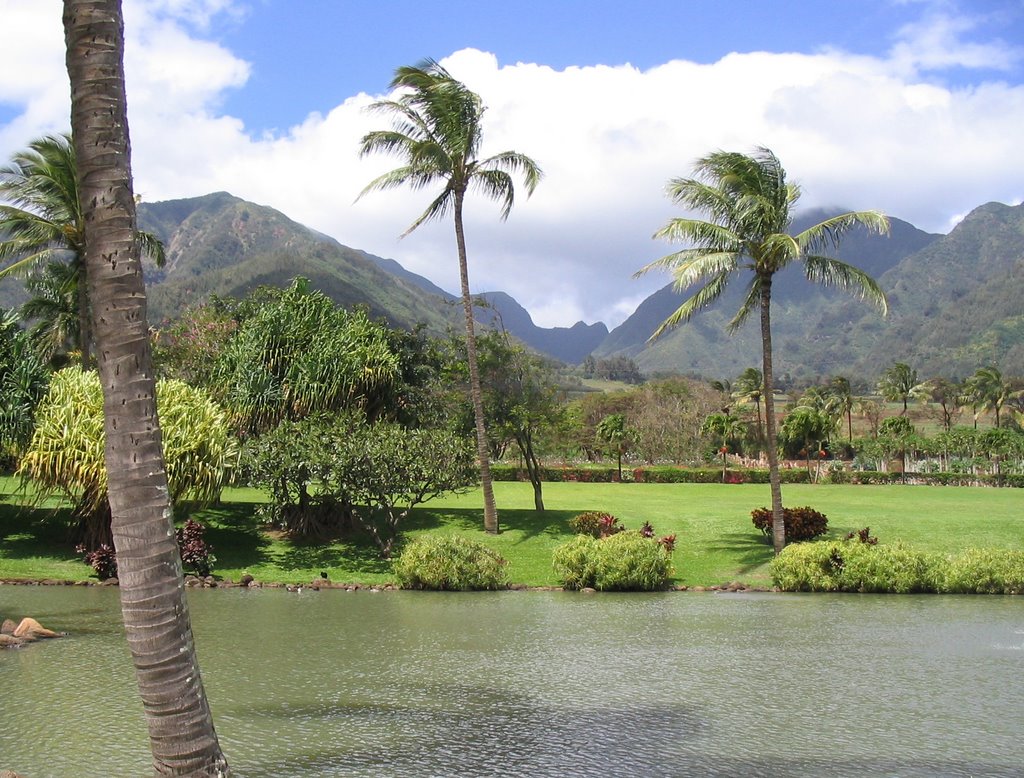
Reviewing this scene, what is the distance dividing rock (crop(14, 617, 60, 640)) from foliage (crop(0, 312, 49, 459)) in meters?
11.2

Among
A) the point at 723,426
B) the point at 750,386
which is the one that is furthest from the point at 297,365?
the point at 750,386

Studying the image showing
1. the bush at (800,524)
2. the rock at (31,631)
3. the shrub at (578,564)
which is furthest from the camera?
the bush at (800,524)

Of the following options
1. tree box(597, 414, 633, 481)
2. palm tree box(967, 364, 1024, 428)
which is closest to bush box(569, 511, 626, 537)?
tree box(597, 414, 633, 481)

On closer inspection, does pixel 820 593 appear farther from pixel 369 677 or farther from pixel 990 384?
pixel 990 384

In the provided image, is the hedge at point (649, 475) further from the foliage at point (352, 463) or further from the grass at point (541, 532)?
the foliage at point (352, 463)

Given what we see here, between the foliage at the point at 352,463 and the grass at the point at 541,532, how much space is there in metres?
1.35

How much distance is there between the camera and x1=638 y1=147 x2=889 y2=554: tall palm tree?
2156cm

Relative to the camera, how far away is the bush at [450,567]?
1936cm

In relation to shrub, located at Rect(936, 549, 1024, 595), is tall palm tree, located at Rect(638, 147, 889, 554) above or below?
above

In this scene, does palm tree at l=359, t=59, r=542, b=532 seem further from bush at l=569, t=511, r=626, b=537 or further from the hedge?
the hedge

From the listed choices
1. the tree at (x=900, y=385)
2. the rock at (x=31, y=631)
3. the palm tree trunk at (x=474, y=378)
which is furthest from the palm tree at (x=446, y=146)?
the tree at (x=900, y=385)

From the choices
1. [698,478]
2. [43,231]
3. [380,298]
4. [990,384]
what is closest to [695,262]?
[43,231]

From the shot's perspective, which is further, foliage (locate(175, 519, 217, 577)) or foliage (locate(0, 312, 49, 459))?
foliage (locate(0, 312, 49, 459))

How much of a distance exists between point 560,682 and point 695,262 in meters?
13.0
